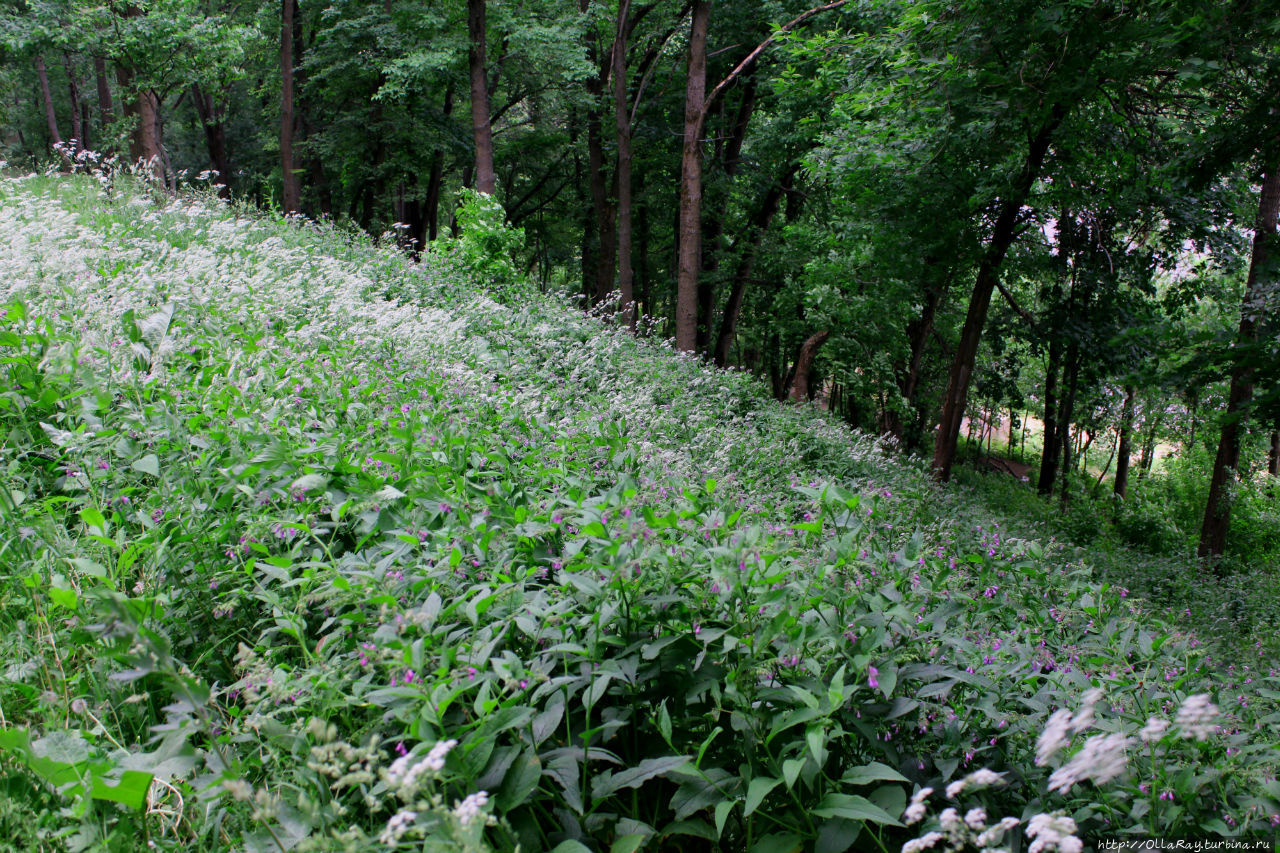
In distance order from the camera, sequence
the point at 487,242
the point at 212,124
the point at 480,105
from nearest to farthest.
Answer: the point at 487,242 < the point at 480,105 < the point at 212,124

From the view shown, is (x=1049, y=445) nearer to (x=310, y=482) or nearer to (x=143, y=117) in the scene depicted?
(x=310, y=482)

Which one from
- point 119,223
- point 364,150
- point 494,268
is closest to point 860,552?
point 119,223

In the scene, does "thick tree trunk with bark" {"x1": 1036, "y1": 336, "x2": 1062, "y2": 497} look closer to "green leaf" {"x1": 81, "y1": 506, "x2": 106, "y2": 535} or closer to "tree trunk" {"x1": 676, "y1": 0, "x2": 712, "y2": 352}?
"tree trunk" {"x1": 676, "y1": 0, "x2": 712, "y2": 352}

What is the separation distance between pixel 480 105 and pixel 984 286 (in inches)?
387

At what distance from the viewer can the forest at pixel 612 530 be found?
1.71m

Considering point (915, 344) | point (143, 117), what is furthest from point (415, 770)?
point (915, 344)

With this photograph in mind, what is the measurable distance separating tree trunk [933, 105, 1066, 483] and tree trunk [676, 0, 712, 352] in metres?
4.46

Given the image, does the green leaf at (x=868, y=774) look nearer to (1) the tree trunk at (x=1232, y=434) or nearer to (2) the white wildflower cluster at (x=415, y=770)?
(2) the white wildflower cluster at (x=415, y=770)

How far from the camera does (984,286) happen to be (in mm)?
10344

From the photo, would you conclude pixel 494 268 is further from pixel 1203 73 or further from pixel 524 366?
pixel 1203 73

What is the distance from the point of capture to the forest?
5.63 ft

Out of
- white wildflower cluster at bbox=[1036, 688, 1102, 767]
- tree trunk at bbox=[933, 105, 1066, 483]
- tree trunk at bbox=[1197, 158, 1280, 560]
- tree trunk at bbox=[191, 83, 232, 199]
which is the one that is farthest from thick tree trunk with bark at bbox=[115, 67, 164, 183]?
tree trunk at bbox=[1197, 158, 1280, 560]

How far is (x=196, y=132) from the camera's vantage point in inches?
1324

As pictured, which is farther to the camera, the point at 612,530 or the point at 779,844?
the point at 612,530
